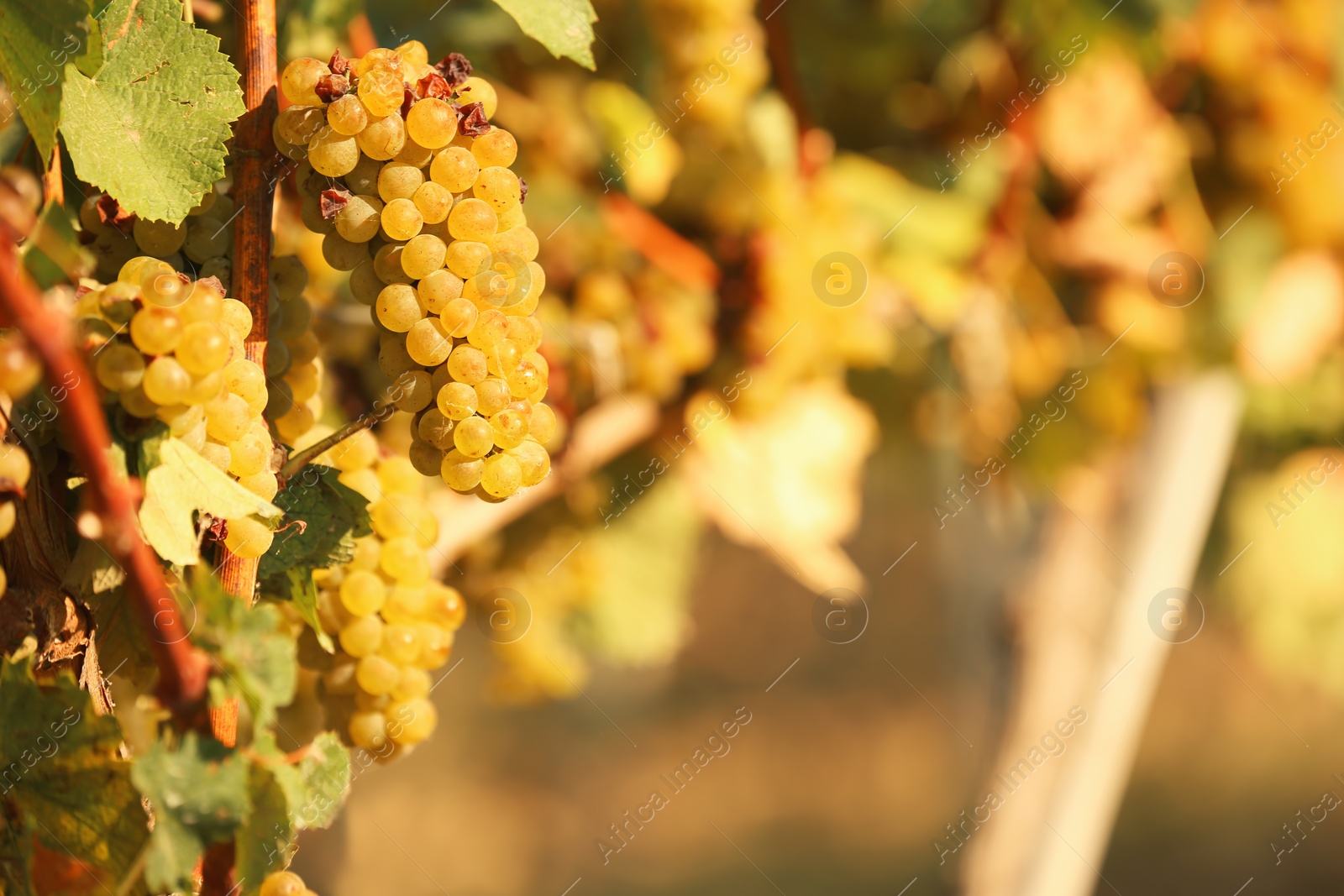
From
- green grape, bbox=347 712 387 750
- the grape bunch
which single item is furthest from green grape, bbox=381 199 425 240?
green grape, bbox=347 712 387 750

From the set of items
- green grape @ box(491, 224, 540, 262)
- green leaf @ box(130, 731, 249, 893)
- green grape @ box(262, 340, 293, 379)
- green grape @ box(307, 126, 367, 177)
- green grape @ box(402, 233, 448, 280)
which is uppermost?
green grape @ box(307, 126, 367, 177)

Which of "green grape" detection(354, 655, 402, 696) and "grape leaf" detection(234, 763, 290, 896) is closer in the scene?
"grape leaf" detection(234, 763, 290, 896)

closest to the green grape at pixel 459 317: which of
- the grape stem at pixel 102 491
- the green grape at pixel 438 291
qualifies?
the green grape at pixel 438 291

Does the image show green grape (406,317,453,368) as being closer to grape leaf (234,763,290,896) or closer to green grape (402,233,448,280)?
green grape (402,233,448,280)

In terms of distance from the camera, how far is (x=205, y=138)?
33 centimetres

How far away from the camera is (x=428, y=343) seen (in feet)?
1.07

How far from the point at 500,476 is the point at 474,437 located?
0.6 inches

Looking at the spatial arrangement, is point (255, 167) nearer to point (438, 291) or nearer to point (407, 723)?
point (438, 291)

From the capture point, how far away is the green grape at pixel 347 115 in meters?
0.32

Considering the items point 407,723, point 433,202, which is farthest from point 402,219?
point 407,723

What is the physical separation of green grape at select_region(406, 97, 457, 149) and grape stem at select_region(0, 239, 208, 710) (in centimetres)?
12

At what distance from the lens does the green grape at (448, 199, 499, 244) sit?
0.33 metres

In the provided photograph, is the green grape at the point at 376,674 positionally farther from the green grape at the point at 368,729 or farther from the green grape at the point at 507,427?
the green grape at the point at 507,427

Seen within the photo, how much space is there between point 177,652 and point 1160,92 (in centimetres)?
123
